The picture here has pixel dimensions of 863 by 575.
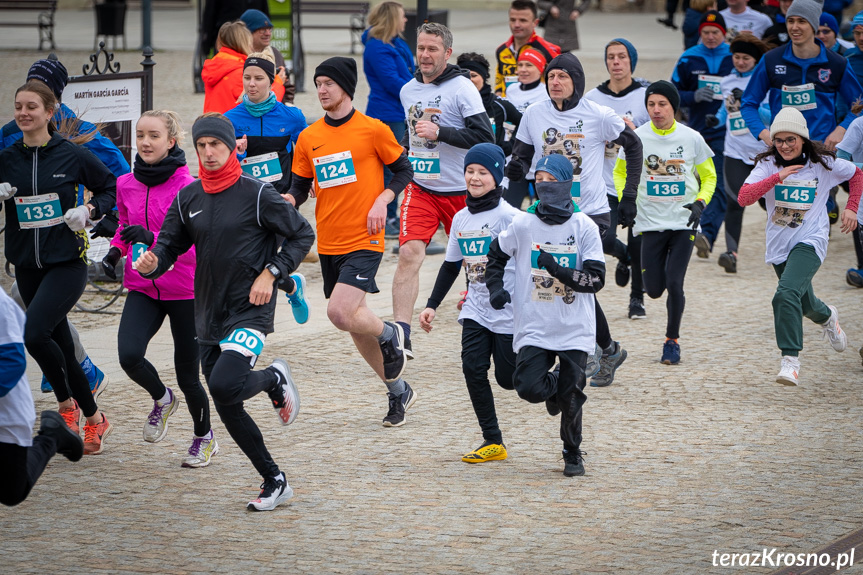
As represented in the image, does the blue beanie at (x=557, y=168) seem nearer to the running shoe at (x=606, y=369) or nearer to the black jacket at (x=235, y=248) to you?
the black jacket at (x=235, y=248)

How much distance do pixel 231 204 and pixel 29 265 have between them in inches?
63.7

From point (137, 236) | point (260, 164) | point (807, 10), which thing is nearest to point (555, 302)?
point (137, 236)

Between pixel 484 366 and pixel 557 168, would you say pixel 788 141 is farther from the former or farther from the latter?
pixel 484 366

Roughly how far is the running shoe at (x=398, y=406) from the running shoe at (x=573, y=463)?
127 cm

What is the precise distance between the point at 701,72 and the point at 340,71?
21.5 feet

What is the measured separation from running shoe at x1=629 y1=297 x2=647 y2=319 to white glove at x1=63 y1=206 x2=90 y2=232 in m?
5.06

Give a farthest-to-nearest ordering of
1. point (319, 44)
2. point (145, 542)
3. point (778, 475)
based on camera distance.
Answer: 1. point (319, 44)
2. point (778, 475)
3. point (145, 542)

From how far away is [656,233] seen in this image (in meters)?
8.89

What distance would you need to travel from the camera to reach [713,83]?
12609mm

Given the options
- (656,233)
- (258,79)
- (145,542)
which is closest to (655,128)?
(656,233)

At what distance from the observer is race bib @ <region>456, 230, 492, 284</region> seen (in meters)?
6.86

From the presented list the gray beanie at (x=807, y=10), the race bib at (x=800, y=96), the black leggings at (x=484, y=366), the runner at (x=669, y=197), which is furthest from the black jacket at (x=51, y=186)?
the race bib at (x=800, y=96)

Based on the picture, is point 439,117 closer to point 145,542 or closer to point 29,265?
point 29,265

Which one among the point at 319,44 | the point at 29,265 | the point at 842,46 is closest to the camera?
the point at 29,265
